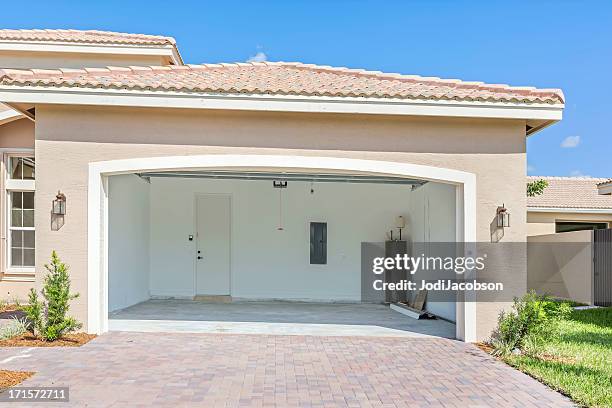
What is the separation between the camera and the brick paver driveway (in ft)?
22.5

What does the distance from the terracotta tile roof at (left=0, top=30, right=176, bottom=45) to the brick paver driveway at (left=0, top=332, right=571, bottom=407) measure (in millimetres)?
9227

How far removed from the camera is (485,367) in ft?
28.3

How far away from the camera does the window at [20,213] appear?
14.2 metres

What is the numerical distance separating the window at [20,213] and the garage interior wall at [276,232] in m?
3.08

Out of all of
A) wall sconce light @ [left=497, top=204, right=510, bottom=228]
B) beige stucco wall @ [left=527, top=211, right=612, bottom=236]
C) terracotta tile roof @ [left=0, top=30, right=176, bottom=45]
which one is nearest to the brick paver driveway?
wall sconce light @ [left=497, top=204, right=510, bottom=228]

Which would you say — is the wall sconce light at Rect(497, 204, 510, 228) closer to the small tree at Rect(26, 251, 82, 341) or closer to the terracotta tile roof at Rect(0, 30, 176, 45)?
the small tree at Rect(26, 251, 82, 341)

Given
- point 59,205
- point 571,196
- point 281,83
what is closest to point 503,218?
point 281,83

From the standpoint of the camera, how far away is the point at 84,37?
17.0 metres

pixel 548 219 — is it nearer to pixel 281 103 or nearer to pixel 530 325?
pixel 530 325

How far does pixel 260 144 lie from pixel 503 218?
462 cm

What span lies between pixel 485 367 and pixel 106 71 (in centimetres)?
897

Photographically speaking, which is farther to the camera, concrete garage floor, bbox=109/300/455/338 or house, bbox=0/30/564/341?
concrete garage floor, bbox=109/300/455/338

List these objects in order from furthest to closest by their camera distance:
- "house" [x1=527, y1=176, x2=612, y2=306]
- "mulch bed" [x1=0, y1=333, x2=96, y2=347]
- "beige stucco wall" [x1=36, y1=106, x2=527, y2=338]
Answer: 1. "house" [x1=527, y1=176, x2=612, y2=306]
2. "beige stucco wall" [x1=36, y1=106, x2=527, y2=338]
3. "mulch bed" [x1=0, y1=333, x2=96, y2=347]

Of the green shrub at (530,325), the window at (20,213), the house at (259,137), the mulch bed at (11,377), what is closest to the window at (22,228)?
the window at (20,213)
